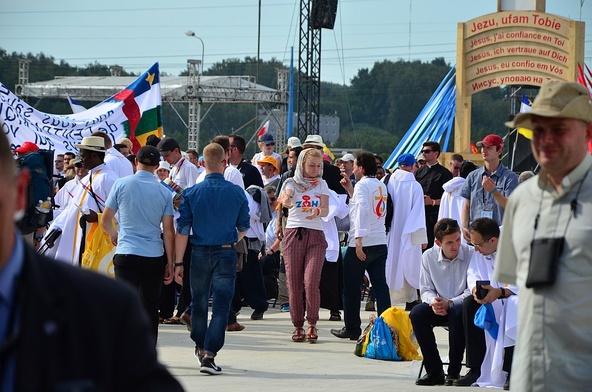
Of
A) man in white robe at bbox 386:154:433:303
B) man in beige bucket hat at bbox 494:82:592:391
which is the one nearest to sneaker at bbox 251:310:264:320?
man in white robe at bbox 386:154:433:303

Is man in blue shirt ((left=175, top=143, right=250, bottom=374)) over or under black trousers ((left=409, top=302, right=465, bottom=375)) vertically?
over

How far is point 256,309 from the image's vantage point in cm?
1398

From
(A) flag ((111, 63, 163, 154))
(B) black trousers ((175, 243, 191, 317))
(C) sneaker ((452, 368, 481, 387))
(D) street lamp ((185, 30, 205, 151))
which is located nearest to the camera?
(C) sneaker ((452, 368, 481, 387))

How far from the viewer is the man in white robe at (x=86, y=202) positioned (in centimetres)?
1009

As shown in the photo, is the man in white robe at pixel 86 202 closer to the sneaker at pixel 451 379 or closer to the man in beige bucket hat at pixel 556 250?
the sneaker at pixel 451 379

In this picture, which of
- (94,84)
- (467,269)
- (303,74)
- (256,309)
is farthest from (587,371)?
(94,84)

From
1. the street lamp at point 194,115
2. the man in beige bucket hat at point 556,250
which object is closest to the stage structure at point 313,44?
the street lamp at point 194,115

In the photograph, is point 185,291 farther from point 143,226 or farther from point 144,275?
point 143,226

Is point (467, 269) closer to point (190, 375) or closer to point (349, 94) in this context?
point (190, 375)

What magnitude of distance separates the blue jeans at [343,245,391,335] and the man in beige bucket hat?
7.49 meters

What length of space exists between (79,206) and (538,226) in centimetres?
637

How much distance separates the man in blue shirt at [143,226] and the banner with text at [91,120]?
28.8 ft

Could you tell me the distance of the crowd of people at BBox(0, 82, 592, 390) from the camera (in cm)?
433

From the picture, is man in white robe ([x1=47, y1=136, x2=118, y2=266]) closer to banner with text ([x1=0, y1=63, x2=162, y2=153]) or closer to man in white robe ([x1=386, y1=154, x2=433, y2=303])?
man in white robe ([x1=386, y1=154, x2=433, y2=303])
